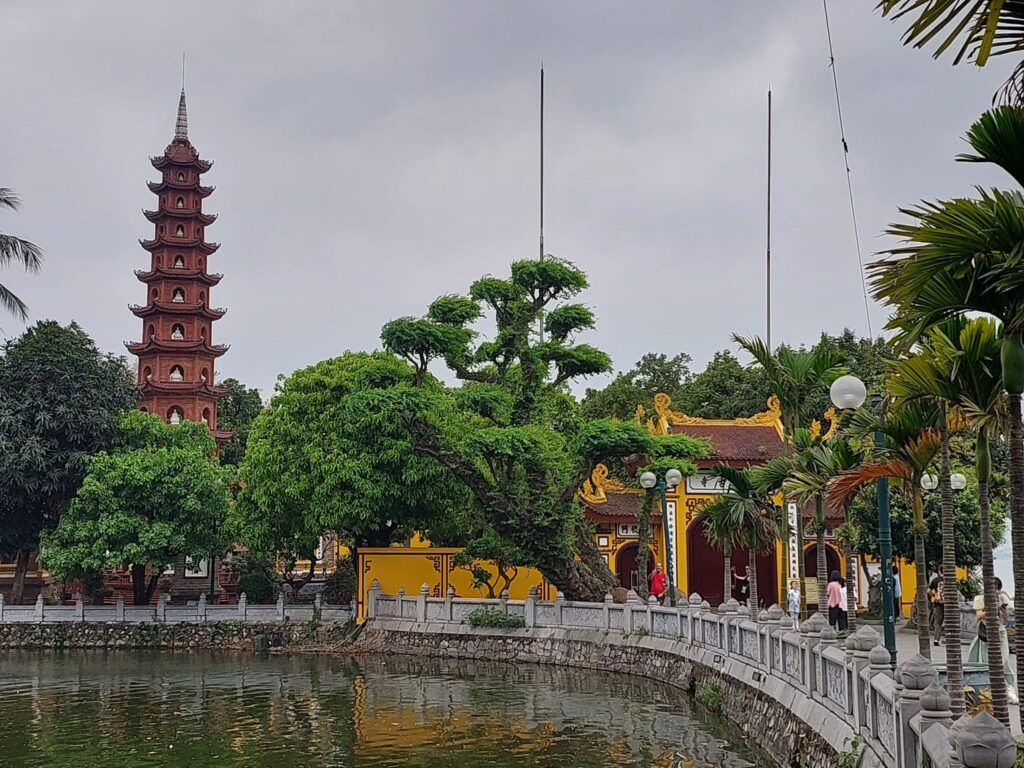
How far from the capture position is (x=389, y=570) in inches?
1155

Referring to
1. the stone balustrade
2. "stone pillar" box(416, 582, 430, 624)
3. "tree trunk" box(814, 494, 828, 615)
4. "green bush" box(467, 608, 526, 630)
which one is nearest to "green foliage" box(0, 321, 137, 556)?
the stone balustrade

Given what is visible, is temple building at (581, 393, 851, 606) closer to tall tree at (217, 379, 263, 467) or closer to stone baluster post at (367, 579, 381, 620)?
stone baluster post at (367, 579, 381, 620)

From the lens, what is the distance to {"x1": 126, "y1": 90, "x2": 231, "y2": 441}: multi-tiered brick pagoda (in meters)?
42.3

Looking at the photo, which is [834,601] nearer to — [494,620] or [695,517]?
[494,620]

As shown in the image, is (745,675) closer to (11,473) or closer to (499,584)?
(499,584)

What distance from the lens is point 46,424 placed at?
32.1 meters

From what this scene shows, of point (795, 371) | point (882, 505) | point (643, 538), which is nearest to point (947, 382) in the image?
point (882, 505)

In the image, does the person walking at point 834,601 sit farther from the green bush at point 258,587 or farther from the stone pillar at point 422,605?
the green bush at point 258,587

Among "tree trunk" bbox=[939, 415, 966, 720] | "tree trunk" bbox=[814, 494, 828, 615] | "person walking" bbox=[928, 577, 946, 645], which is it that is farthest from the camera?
"person walking" bbox=[928, 577, 946, 645]

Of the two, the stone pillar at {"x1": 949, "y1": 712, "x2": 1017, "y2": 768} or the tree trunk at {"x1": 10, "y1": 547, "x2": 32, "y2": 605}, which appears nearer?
the stone pillar at {"x1": 949, "y1": 712, "x2": 1017, "y2": 768}

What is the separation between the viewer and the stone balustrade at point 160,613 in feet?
102

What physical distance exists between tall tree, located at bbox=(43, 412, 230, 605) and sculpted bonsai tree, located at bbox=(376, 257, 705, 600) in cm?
831

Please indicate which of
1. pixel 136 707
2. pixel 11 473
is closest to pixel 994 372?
pixel 136 707

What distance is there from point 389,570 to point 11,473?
11788mm
